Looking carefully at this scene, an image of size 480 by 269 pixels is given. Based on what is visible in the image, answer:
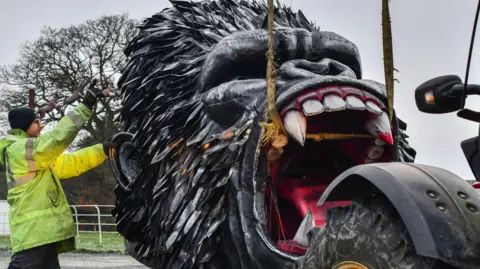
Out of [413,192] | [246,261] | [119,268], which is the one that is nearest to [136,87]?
[246,261]

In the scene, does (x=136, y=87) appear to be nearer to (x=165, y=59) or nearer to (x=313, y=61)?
(x=165, y=59)

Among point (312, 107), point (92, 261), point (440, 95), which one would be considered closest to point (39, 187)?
point (312, 107)

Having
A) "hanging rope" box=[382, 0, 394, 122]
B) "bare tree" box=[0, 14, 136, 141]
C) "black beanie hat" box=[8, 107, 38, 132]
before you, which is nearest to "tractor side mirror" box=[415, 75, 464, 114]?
"hanging rope" box=[382, 0, 394, 122]

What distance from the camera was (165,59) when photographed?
4.46 metres

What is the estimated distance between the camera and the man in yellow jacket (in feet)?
15.0

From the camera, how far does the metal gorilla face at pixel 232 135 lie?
348 centimetres

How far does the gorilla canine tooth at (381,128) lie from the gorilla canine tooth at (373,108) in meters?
0.05

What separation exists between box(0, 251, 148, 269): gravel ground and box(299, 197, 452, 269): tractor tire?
25.1 ft

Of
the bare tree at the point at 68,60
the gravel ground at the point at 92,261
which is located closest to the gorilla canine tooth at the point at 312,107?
the gravel ground at the point at 92,261

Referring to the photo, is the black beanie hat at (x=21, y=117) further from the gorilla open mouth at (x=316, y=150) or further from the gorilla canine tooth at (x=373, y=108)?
the gorilla canine tooth at (x=373, y=108)

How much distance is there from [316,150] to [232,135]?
0.62m

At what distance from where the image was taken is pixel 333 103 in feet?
10.9

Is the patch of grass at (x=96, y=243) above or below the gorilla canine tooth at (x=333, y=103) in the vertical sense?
below

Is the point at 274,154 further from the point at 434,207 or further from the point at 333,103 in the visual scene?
the point at 434,207
